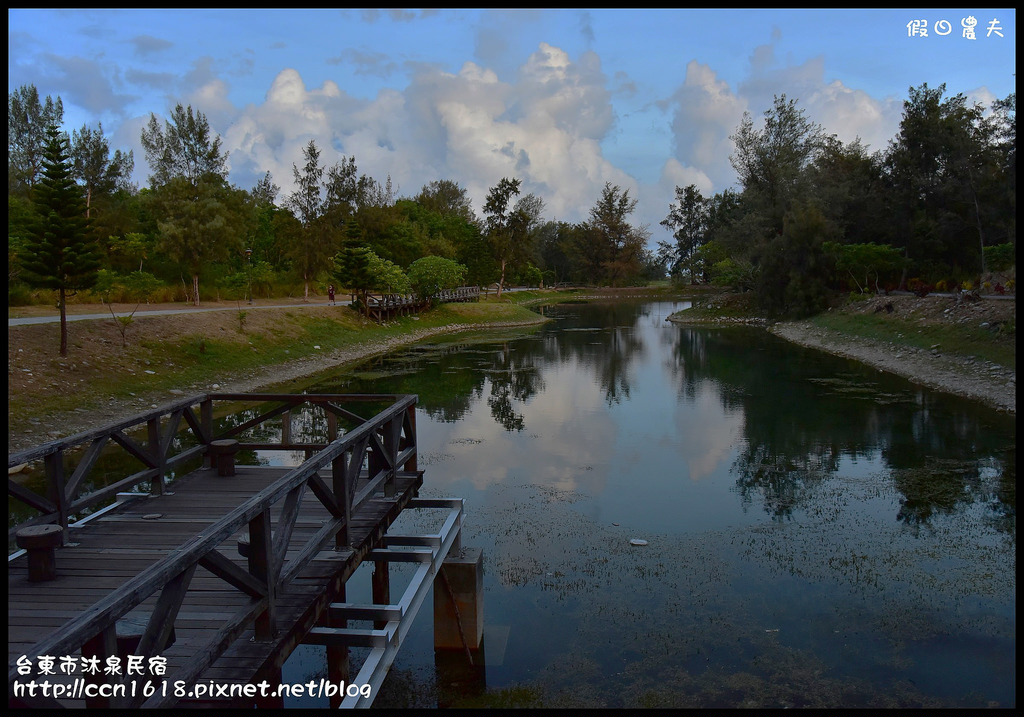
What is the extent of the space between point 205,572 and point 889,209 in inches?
2164

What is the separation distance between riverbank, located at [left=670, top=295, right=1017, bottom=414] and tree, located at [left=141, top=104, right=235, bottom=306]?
3383 cm

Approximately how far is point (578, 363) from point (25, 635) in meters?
30.9

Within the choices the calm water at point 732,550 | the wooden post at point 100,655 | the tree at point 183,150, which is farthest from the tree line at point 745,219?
the wooden post at point 100,655

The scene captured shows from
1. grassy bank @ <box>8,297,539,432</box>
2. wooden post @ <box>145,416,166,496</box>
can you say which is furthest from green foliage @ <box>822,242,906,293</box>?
wooden post @ <box>145,416,166,496</box>

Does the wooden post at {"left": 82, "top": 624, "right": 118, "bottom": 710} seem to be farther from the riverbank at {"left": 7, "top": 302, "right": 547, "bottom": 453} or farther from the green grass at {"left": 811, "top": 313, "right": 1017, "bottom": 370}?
the green grass at {"left": 811, "top": 313, "right": 1017, "bottom": 370}

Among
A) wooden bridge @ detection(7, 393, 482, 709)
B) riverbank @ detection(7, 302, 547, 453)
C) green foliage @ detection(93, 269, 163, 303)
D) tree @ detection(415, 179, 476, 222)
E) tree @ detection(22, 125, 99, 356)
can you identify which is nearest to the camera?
wooden bridge @ detection(7, 393, 482, 709)

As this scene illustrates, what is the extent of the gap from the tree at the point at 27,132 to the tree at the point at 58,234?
32.5 meters

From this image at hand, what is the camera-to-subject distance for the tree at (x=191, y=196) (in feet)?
134

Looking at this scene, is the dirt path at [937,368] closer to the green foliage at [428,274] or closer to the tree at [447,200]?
the green foliage at [428,274]

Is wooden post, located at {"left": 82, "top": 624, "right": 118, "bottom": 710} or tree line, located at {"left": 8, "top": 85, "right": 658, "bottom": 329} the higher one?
tree line, located at {"left": 8, "top": 85, "right": 658, "bottom": 329}

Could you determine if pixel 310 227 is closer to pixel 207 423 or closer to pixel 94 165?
pixel 94 165

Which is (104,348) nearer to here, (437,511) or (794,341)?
(437,511)

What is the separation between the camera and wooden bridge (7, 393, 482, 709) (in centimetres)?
398

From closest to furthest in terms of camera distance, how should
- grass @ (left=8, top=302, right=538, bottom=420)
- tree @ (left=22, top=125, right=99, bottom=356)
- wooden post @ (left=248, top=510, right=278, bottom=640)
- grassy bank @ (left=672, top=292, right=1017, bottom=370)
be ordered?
wooden post @ (left=248, top=510, right=278, bottom=640) → grass @ (left=8, top=302, right=538, bottom=420) → tree @ (left=22, top=125, right=99, bottom=356) → grassy bank @ (left=672, top=292, right=1017, bottom=370)
